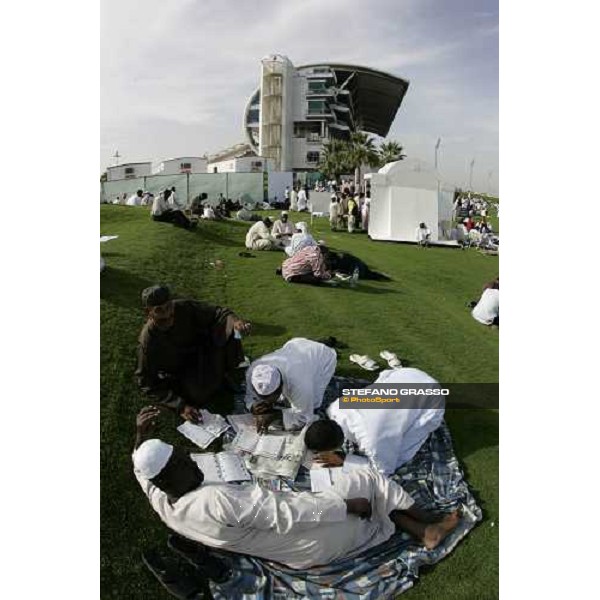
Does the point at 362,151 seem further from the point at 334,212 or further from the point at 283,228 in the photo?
the point at 283,228

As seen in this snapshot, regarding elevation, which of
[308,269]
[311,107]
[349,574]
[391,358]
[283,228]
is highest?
[311,107]

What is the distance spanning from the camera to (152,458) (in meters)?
2.98

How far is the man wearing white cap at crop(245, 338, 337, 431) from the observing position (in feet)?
11.9

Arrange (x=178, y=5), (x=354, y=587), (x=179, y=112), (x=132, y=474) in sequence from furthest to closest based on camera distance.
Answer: (x=179, y=112)
(x=178, y=5)
(x=132, y=474)
(x=354, y=587)

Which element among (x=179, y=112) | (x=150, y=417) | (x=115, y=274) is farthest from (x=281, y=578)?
(x=179, y=112)

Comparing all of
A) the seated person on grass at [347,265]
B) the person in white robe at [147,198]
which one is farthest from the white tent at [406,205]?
the person in white robe at [147,198]

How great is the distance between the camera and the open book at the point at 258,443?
3.59m

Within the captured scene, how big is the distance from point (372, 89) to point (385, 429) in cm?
244

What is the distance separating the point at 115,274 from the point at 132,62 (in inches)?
72.9

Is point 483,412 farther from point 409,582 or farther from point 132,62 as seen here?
point 132,62

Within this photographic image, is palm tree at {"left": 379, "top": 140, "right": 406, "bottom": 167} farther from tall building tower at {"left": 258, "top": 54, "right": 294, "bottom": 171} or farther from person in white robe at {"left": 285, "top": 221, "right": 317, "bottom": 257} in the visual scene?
person in white robe at {"left": 285, "top": 221, "right": 317, "bottom": 257}

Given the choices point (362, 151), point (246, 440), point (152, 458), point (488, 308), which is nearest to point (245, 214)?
point (362, 151)

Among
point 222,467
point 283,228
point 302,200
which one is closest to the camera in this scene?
point 222,467

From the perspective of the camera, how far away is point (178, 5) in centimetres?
376
